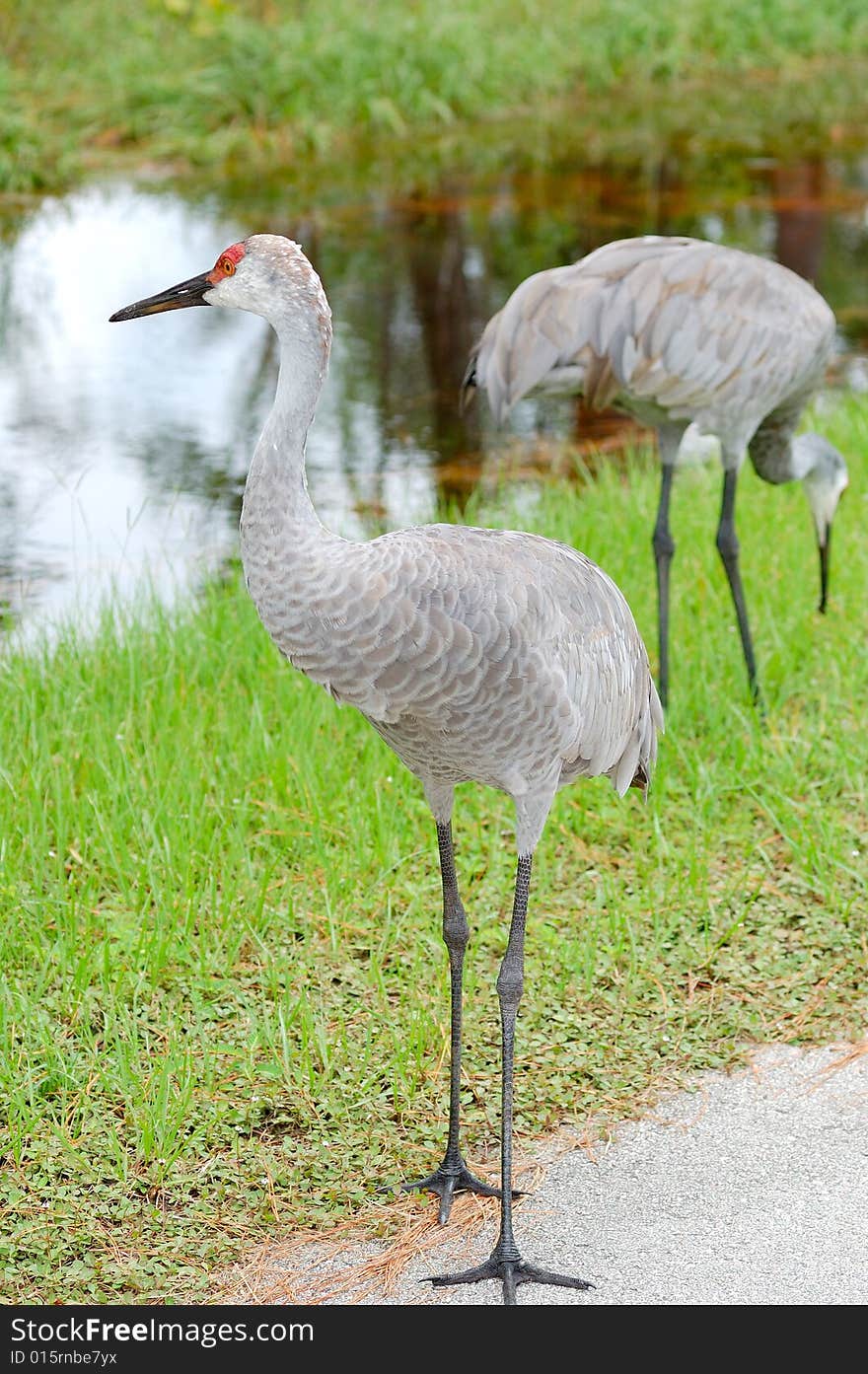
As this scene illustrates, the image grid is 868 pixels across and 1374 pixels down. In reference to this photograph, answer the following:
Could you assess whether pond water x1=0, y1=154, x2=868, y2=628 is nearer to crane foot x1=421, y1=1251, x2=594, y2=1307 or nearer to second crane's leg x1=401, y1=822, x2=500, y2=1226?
second crane's leg x1=401, y1=822, x2=500, y2=1226

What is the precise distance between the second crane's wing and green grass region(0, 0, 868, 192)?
8151 mm

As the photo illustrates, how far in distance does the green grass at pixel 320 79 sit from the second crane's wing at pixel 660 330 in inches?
321

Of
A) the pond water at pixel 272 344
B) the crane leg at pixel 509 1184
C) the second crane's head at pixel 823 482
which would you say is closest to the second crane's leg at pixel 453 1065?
the crane leg at pixel 509 1184

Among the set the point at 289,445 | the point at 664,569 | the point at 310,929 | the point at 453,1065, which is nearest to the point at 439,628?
the point at 289,445

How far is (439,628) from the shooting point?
2.82m

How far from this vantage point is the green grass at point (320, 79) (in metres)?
13.2

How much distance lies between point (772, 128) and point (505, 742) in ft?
46.9

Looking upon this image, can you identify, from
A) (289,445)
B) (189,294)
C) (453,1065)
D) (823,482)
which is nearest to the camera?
(289,445)

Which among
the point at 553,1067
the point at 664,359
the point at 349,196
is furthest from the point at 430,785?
the point at 349,196

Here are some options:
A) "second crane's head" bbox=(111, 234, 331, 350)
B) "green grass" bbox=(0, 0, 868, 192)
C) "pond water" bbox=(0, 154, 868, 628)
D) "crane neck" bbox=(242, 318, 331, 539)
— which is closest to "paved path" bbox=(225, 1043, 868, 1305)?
"crane neck" bbox=(242, 318, 331, 539)

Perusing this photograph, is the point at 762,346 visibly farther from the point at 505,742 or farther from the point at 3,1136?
the point at 3,1136

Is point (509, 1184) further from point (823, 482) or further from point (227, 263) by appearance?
point (823, 482)

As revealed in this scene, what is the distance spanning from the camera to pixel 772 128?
15.9 meters

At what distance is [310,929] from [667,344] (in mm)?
1997
